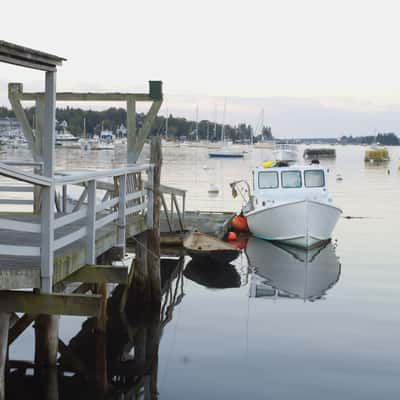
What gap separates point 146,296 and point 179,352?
249cm

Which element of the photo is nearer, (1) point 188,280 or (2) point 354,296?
(2) point 354,296

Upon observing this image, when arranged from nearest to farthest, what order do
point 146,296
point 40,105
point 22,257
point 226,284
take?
point 22,257, point 40,105, point 146,296, point 226,284

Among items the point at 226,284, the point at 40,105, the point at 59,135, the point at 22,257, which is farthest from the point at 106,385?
the point at 59,135

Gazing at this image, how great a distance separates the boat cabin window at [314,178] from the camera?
86.3 ft

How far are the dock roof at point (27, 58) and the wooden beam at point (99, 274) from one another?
9.79 feet

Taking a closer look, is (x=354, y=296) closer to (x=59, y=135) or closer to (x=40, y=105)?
(x=40, y=105)

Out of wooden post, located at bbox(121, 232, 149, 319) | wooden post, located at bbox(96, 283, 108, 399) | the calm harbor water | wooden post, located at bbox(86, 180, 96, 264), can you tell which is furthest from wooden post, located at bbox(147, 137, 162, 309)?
wooden post, located at bbox(86, 180, 96, 264)

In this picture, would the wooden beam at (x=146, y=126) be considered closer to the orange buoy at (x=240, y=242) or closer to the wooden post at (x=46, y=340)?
the wooden post at (x=46, y=340)

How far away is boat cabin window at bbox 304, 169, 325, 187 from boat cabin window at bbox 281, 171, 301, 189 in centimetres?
27

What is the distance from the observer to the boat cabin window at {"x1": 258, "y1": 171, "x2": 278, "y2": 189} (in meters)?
26.3

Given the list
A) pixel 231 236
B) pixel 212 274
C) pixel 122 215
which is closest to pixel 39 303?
pixel 122 215

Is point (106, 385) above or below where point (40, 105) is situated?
below

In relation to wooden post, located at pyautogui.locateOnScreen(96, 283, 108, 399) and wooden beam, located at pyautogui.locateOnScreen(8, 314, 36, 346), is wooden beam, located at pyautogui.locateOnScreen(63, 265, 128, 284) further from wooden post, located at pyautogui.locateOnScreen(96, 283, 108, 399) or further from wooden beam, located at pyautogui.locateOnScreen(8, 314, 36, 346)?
wooden beam, located at pyautogui.locateOnScreen(8, 314, 36, 346)

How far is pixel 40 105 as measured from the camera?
45.9ft
